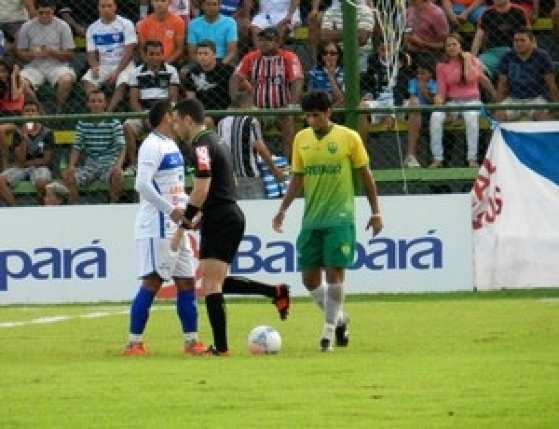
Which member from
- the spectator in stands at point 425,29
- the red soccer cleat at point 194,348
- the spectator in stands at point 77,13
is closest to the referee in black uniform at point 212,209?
the red soccer cleat at point 194,348

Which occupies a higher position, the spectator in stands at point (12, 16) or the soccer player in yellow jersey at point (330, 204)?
the spectator in stands at point (12, 16)

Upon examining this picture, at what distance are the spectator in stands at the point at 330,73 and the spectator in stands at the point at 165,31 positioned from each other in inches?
80.5

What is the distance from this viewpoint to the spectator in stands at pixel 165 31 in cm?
2442

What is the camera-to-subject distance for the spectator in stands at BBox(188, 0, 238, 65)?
24.2 m

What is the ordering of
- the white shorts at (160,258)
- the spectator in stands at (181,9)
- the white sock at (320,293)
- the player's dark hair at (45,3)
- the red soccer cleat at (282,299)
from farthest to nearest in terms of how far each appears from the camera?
the player's dark hair at (45,3) → the spectator in stands at (181,9) → the red soccer cleat at (282,299) → the white sock at (320,293) → the white shorts at (160,258)

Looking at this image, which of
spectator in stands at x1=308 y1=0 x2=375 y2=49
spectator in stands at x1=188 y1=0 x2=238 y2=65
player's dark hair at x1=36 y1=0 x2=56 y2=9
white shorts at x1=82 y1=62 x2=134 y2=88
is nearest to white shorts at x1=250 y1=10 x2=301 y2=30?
spectator in stands at x1=308 y1=0 x2=375 y2=49

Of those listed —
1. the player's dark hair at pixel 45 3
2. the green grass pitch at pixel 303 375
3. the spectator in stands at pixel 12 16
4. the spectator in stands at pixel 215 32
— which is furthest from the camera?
the spectator in stands at pixel 12 16

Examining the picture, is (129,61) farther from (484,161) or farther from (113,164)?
(484,161)

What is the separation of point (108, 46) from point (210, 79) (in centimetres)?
190

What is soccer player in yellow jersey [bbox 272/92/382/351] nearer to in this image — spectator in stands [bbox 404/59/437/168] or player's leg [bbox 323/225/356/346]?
player's leg [bbox 323/225/356/346]

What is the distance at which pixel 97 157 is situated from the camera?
23297 mm

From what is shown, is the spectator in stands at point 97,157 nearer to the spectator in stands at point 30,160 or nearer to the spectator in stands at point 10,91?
the spectator in stands at point 30,160

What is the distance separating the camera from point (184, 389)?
40.2 feet

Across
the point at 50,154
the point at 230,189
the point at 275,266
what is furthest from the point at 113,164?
the point at 230,189
